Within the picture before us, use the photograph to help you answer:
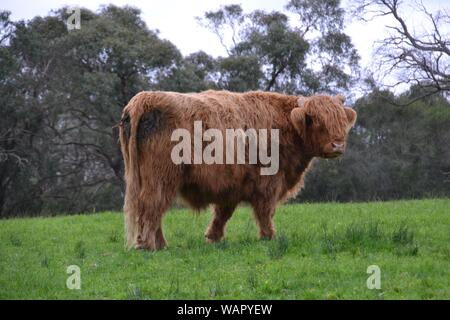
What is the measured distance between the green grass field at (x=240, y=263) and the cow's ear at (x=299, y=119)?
1.37m

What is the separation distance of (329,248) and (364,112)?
2685cm

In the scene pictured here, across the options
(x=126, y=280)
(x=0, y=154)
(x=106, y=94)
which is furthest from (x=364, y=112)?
(x=126, y=280)

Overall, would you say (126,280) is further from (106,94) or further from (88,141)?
(88,141)

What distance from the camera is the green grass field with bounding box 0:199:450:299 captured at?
5.62 meters

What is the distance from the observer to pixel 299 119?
866cm

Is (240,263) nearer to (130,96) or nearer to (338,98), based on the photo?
(338,98)

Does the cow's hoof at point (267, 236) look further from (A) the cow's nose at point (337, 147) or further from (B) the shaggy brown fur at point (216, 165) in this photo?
(A) the cow's nose at point (337, 147)

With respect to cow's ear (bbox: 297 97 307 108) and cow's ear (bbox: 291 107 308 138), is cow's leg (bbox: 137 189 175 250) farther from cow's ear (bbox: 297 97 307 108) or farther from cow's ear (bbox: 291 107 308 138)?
cow's ear (bbox: 297 97 307 108)

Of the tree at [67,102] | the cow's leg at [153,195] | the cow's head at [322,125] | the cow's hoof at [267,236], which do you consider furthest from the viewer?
the tree at [67,102]

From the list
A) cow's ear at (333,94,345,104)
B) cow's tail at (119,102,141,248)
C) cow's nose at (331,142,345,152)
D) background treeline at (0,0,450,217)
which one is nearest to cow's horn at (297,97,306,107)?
cow's ear at (333,94,345,104)

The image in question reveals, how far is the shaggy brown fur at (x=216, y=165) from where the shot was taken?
7.73 m

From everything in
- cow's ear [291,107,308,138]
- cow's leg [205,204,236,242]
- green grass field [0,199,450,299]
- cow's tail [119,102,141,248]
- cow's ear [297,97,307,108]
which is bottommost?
green grass field [0,199,450,299]

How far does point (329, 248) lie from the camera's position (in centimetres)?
713

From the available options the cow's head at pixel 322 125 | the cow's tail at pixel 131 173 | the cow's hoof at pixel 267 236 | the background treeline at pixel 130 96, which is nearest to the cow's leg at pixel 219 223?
the cow's hoof at pixel 267 236
